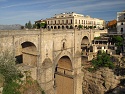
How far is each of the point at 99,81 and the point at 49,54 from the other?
435 inches

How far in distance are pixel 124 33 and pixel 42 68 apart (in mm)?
22821

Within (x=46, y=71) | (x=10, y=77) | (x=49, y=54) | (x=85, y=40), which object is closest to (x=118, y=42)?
(x=85, y=40)

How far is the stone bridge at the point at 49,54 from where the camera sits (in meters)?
20.5

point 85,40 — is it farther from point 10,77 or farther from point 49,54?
point 10,77

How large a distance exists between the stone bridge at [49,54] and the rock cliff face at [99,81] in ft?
3.96

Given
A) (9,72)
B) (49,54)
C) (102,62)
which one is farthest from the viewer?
(102,62)

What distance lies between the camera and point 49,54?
2478cm

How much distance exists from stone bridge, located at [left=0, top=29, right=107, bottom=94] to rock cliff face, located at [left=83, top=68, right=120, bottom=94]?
1.21 meters

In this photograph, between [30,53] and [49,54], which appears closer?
[30,53]

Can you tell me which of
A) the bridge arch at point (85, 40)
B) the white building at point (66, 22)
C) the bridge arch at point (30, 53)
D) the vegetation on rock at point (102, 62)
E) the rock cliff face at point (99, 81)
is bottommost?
the rock cliff face at point (99, 81)

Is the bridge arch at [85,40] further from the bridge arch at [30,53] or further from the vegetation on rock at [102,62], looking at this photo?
the bridge arch at [30,53]

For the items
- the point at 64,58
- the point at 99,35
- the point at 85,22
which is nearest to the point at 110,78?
the point at 64,58

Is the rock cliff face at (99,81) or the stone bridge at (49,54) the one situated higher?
the stone bridge at (49,54)

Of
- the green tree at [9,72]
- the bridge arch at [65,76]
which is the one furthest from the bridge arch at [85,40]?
the green tree at [9,72]
